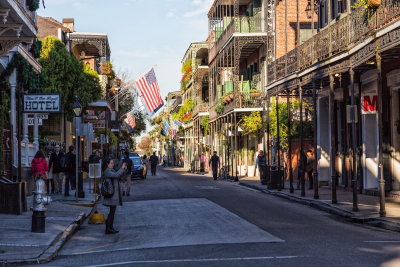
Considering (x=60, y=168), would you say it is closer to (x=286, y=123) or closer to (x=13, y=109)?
(x=13, y=109)

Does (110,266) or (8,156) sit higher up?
(8,156)

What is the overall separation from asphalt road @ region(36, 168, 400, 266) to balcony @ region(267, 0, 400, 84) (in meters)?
4.74

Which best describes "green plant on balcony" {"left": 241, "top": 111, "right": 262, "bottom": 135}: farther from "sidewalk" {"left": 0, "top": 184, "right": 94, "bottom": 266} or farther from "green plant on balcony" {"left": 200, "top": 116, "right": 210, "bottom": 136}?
"sidewalk" {"left": 0, "top": 184, "right": 94, "bottom": 266}

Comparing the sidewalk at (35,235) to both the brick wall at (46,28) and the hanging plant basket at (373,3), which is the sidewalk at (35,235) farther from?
the brick wall at (46,28)

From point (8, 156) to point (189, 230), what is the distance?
Result: 1173cm

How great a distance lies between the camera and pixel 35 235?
13.7 metres

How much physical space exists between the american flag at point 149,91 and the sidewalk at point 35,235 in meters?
21.8

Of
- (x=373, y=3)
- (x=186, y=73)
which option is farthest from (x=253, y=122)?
(x=186, y=73)

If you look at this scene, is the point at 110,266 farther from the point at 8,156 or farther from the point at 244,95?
the point at 244,95

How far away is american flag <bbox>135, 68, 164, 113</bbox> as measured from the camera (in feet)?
138

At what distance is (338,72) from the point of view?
66.2ft

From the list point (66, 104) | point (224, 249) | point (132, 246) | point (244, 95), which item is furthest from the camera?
A: point (244, 95)

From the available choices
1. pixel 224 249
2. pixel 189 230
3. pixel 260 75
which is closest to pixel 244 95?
pixel 260 75

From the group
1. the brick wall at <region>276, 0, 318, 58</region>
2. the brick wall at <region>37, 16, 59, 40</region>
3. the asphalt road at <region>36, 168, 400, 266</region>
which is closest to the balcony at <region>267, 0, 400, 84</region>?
the asphalt road at <region>36, 168, 400, 266</region>
